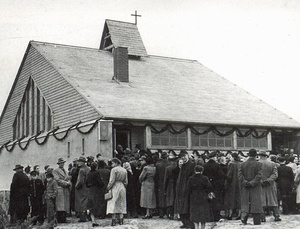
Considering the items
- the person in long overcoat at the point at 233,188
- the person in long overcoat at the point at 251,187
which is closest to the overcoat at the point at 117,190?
the person in long overcoat at the point at 233,188

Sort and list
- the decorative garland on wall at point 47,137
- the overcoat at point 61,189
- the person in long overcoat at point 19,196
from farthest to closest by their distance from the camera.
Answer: the decorative garland on wall at point 47,137
the overcoat at point 61,189
the person in long overcoat at point 19,196

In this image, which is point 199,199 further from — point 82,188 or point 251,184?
point 82,188

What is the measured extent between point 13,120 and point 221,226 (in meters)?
21.2

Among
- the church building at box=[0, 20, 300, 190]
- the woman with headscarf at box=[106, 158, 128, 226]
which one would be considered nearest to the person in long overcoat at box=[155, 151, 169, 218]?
the woman with headscarf at box=[106, 158, 128, 226]

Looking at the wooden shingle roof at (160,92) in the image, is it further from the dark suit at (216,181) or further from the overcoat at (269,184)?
the overcoat at (269,184)

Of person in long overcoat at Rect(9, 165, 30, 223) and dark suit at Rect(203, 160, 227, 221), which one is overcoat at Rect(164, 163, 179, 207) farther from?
person in long overcoat at Rect(9, 165, 30, 223)

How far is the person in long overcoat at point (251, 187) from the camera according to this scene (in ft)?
45.0

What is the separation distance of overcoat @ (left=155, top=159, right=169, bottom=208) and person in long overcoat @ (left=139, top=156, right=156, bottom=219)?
0.44ft

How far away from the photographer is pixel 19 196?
50.4 ft

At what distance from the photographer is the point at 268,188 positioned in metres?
15.0

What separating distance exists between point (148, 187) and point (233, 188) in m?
2.58

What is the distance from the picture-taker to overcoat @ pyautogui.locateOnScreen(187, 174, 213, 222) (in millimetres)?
12414

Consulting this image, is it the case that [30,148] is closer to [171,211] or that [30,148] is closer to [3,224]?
[171,211]

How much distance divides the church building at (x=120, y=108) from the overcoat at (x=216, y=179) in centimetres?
732
